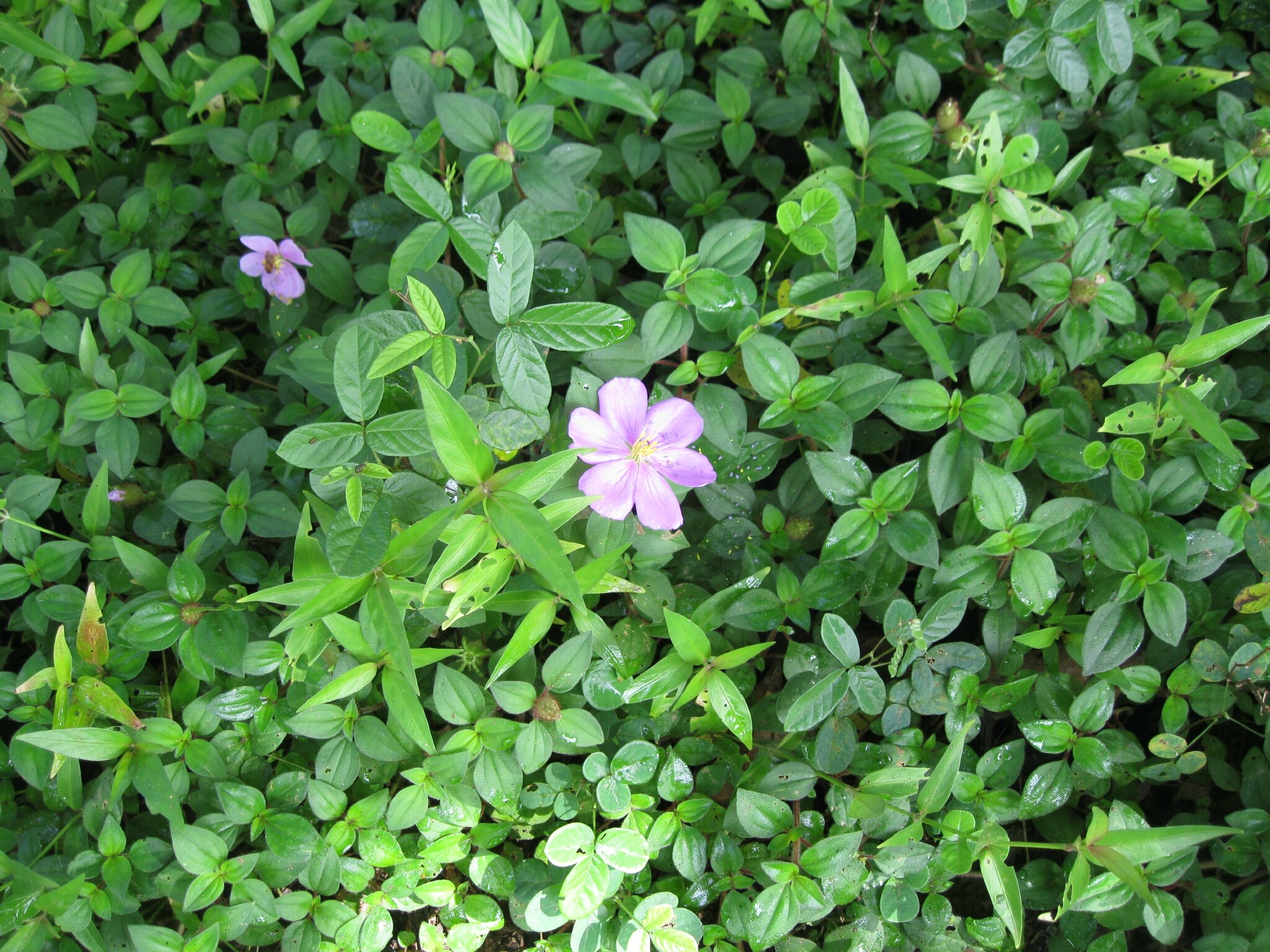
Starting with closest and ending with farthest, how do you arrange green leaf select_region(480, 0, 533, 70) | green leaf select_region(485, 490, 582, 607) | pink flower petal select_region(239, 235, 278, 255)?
green leaf select_region(485, 490, 582, 607)
green leaf select_region(480, 0, 533, 70)
pink flower petal select_region(239, 235, 278, 255)

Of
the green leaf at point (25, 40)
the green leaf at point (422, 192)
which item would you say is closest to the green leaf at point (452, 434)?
the green leaf at point (422, 192)

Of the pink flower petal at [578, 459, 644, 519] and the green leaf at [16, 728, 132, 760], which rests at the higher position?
the pink flower petal at [578, 459, 644, 519]

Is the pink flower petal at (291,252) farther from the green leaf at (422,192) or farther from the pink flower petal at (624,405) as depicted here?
the pink flower petal at (624,405)

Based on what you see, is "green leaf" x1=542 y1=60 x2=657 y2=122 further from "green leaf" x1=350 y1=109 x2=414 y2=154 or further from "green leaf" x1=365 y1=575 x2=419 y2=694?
"green leaf" x1=365 y1=575 x2=419 y2=694

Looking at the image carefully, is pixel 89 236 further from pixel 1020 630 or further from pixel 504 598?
pixel 1020 630

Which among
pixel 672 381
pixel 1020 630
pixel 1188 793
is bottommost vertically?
pixel 1188 793

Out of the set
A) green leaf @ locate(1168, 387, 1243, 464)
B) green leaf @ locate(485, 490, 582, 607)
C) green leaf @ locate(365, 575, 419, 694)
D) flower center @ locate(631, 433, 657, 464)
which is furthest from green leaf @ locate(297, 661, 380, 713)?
green leaf @ locate(1168, 387, 1243, 464)

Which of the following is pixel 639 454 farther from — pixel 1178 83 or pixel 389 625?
pixel 1178 83

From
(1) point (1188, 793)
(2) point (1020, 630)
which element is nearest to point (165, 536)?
(2) point (1020, 630)
